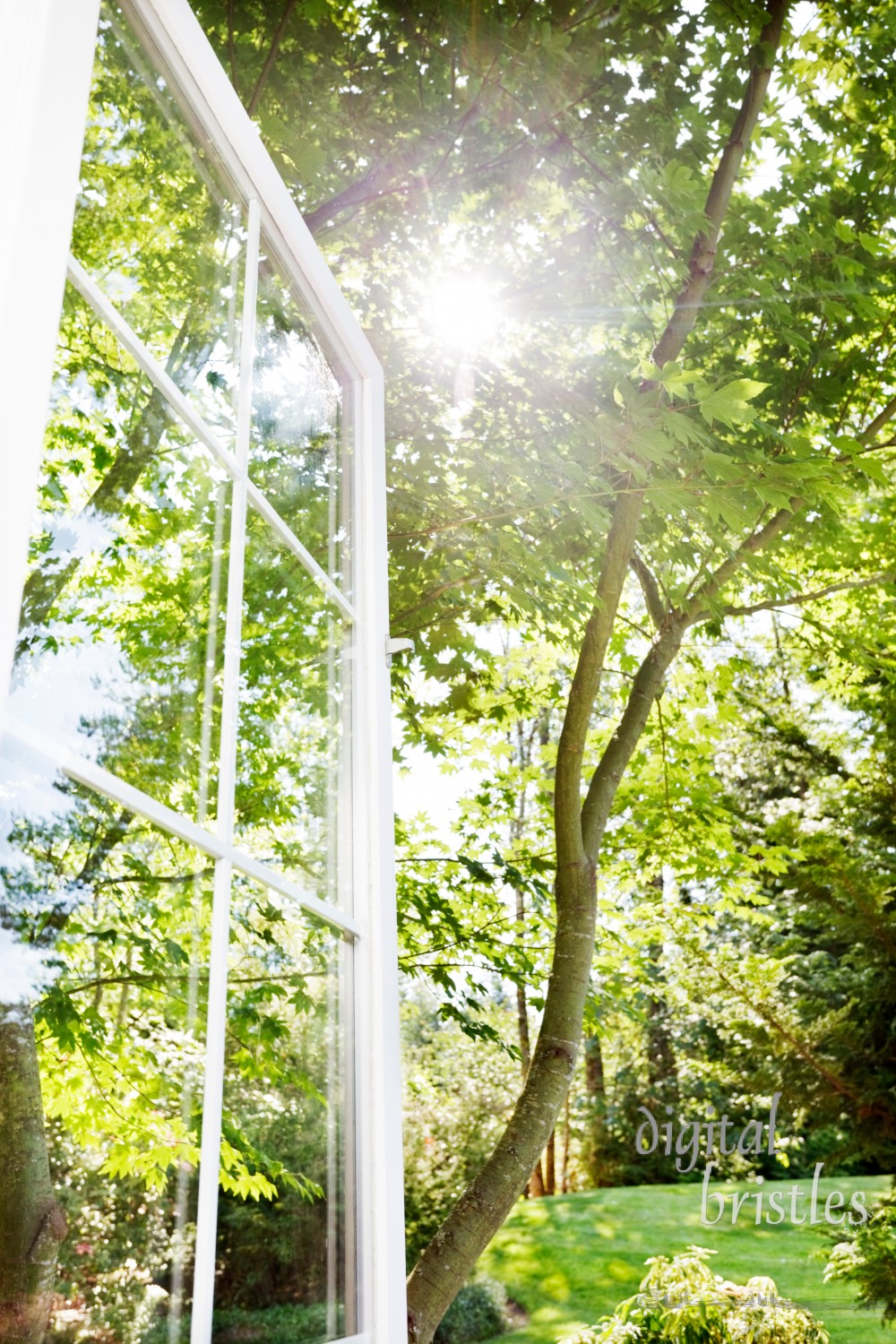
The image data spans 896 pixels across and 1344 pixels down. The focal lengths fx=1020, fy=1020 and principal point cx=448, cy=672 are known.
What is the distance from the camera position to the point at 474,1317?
605cm

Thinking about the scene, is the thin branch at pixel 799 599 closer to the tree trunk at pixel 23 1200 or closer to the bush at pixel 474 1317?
the tree trunk at pixel 23 1200

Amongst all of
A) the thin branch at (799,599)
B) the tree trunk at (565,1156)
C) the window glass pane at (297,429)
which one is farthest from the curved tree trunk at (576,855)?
the tree trunk at (565,1156)

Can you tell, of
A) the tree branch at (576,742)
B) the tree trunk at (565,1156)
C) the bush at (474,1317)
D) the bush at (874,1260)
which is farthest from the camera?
the tree trunk at (565,1156)

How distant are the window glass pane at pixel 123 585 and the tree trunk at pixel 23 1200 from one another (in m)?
0.20

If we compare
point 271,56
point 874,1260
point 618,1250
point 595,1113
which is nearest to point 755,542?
point 271,56

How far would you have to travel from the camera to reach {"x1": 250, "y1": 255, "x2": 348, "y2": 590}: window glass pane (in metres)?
1.17

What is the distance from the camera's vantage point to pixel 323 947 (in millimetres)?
1091

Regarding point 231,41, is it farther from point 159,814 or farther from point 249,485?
point 159,814

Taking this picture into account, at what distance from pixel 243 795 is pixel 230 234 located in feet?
2.07

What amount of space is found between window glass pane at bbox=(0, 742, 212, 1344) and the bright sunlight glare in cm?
243

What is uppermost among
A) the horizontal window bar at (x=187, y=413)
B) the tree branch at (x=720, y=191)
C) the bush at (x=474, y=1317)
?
the tree branch at (x=720, y=191)

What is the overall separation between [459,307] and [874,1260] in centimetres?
414

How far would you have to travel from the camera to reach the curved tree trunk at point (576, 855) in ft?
7.04

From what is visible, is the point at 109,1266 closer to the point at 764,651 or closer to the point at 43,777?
the point at 43,777
